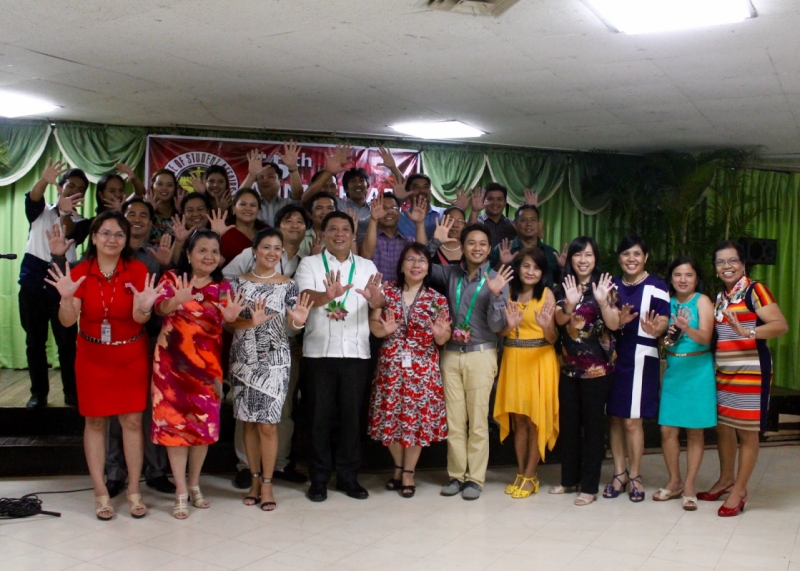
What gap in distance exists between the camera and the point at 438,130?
6.65m

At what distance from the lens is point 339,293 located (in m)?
4.04

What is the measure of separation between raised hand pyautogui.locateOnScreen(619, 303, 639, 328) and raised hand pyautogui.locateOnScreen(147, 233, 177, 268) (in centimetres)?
263

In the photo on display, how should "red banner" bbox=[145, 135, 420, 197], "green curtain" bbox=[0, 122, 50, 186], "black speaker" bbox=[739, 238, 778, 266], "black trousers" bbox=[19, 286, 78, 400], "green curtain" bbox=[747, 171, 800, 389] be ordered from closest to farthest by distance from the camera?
"black trousers" bbox=[19, 286, 78, 400] → "black speaker" bbox=[739, 238, 778, 266] → "green curtain" bbox=[0, 122, 50, 186] → "red banner" bbox=[145, 135, 420, 197] → "green curtain" bbox=[747, 171, 800, 389]

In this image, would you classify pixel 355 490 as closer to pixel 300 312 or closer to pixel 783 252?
pixel 300 312

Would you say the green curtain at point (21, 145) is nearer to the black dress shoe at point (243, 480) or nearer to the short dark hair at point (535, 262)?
the black dress shoe at point (243, 480)

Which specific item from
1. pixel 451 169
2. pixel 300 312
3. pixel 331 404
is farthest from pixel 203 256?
pixel 451 169

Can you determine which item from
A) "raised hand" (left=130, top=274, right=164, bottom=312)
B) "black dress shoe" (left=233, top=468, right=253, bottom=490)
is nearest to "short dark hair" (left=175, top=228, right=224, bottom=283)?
"raised hand" (left=130, top=274, right=164, bottom=312)

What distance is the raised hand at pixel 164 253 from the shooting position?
4465mm

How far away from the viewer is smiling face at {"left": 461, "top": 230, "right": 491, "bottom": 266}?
4383 millimetres

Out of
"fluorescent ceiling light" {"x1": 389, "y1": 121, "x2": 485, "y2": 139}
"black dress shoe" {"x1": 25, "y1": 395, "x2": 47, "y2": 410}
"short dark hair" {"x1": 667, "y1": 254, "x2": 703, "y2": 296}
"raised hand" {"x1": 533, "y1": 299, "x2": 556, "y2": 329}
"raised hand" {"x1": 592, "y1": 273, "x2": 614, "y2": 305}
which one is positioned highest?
"fluorescent ceiling light" {"x1": 389, "y1": 121, "x2": 485, "y2": 139}

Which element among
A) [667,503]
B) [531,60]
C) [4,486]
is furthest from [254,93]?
[667,503]

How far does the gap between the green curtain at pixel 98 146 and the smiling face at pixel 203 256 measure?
3099mm

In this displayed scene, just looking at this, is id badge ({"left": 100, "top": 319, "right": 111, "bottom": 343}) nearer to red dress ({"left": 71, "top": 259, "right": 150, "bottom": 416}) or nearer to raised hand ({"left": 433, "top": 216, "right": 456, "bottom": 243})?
red dress ({"left": 71, "top": 259, "right": 150, "bottom": 416})

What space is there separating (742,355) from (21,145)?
5.89 meters
